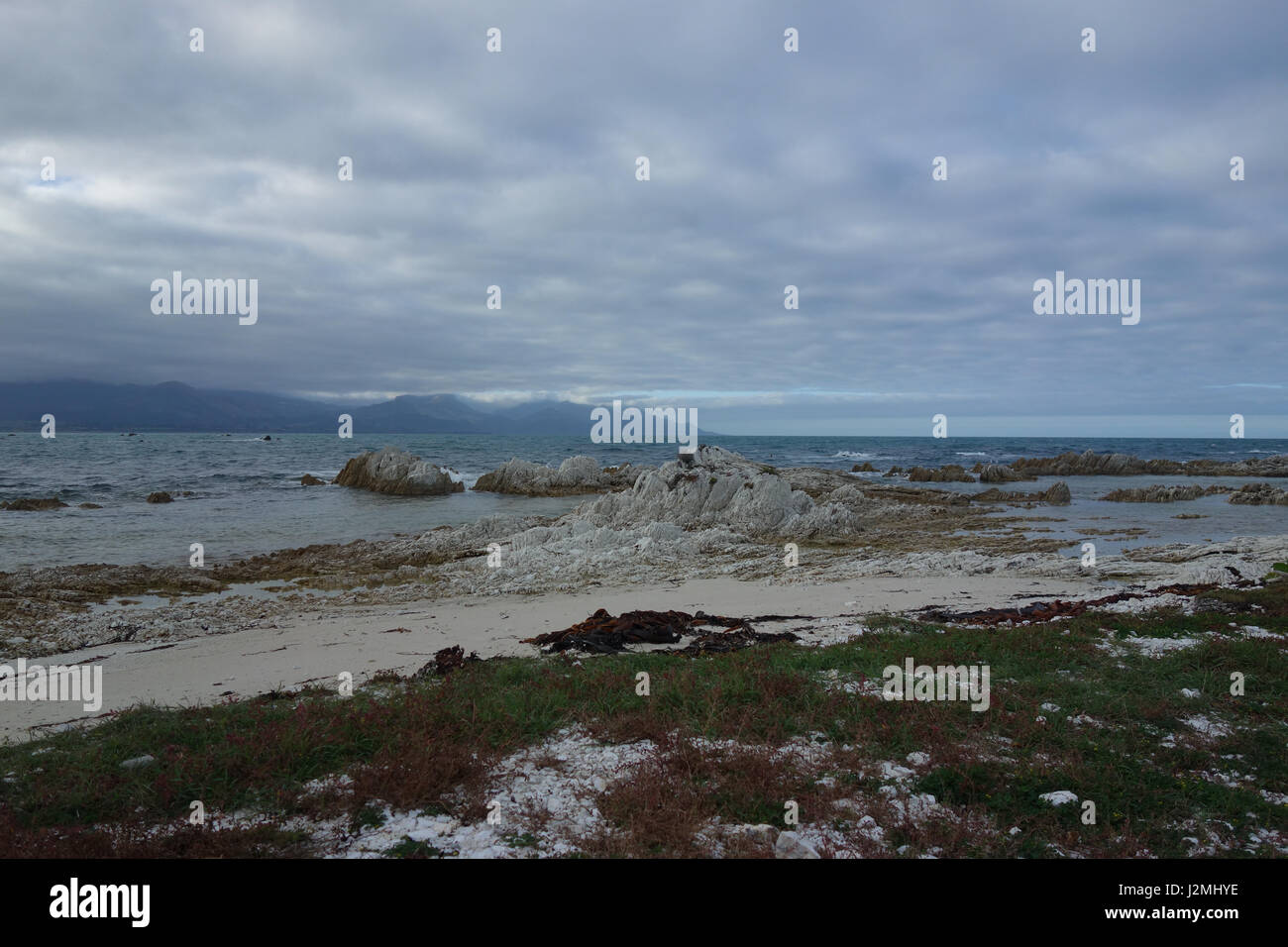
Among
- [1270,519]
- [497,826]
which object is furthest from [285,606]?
[1270,519]

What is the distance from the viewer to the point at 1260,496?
36.7m

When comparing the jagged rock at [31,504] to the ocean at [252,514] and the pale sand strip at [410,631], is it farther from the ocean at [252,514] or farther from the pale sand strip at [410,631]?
the pale sand strip at [410,631]

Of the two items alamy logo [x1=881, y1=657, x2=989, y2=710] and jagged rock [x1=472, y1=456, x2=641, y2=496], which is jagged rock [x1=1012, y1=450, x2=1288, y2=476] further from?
alamy logo [x1=881, y1=657, x2=989, y2=710]

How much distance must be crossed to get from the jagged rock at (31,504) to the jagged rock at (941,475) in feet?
180

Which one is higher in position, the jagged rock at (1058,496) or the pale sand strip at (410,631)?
the jagged rock at (1058,496)

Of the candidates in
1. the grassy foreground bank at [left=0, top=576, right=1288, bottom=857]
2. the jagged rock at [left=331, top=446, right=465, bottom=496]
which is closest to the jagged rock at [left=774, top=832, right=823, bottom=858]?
the grassy foreground bank at [left=0, top=576, right=1288, bottom=857]

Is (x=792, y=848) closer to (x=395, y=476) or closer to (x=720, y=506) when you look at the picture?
(x=720, y=506)

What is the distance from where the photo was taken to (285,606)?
16625 mm

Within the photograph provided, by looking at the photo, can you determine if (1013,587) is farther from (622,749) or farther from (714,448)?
(714,448)

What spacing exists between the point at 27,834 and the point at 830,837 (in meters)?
6.08

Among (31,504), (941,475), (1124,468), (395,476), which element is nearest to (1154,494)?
(941,475)

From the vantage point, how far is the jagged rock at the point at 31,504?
32562 millimetres
